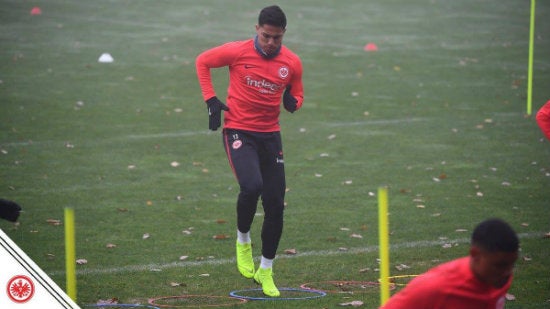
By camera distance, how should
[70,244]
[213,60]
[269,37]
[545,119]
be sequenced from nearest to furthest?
[70,244] → [545,119] → [269,37] → [213,60]

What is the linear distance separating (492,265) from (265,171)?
4.47 metres

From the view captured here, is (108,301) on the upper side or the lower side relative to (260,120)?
lower

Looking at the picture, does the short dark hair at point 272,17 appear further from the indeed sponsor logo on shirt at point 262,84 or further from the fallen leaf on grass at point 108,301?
the fallen leaf on grass at point 108,301

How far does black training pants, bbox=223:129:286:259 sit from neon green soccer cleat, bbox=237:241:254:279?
9.9 inches

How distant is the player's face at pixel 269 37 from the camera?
847 centimetres

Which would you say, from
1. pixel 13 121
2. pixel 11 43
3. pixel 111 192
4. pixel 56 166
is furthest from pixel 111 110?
pixel 11 43

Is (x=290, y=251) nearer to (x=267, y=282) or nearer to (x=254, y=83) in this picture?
(x=267, y=282)

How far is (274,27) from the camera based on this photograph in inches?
332

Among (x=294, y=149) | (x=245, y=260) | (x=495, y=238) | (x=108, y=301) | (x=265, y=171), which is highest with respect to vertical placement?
(x=495, y=238)

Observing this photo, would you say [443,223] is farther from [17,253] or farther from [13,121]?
[13,121]

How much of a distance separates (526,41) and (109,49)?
38.1ft

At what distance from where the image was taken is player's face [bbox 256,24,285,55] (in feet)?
27.8

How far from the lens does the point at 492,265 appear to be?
4410 millimetres

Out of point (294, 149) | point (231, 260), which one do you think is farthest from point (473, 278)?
point (294, 149)
